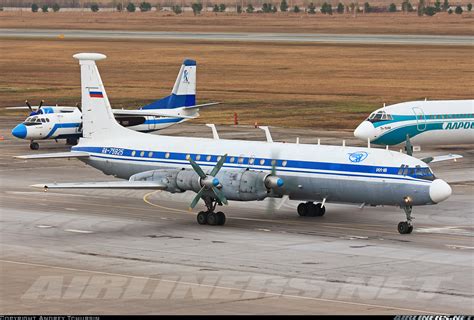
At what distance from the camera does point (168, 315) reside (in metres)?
31.3

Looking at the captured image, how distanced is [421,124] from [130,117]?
1999 cm

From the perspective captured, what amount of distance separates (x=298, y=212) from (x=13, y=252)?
559 inches

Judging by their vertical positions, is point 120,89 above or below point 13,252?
below

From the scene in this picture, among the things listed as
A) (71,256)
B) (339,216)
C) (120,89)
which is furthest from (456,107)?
(120,89)

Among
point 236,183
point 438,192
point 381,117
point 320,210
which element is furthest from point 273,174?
point 381,117

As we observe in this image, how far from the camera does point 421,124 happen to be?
238 ft

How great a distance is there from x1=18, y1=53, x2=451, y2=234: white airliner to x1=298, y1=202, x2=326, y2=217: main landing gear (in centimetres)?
4

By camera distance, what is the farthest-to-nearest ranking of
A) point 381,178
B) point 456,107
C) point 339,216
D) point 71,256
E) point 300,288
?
point 456,107 → point 339,216 → point 381,178 → point 71,256 → point 300,288

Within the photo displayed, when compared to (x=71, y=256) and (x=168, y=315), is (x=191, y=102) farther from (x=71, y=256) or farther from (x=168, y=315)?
(x=168, y=315)

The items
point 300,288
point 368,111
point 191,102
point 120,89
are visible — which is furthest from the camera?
point 120,89

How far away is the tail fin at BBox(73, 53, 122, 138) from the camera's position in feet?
181

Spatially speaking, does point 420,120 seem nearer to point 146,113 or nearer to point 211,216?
point 146,113

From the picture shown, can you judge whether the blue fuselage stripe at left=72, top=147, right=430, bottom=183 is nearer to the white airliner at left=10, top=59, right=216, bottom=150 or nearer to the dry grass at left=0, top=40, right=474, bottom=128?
the white airliner at left=10, top=59, right=216, bottom=150

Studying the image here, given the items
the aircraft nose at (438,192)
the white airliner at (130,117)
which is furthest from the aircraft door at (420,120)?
the aircraft nose at (438,192)
